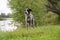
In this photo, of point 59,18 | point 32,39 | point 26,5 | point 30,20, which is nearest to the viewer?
point 32,39

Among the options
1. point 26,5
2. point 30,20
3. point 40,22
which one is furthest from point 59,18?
point 30,20

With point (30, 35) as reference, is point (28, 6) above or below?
above

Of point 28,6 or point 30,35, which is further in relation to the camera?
point 28,6

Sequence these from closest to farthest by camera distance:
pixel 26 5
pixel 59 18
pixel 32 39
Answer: pixel 32 39
pixel 26 5
pixel 59 18

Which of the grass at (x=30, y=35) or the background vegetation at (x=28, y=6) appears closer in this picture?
the grass at (x=30, y=35)

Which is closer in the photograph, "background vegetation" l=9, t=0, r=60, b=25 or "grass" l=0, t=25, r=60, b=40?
"grass" l=0, t=25, r=60, b=40

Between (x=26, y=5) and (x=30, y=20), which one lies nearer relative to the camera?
(x=30, y=20)

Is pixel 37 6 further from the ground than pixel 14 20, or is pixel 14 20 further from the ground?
pixel 37 6

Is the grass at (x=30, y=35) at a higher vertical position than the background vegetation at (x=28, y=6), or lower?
lower

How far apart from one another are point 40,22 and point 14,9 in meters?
2.83

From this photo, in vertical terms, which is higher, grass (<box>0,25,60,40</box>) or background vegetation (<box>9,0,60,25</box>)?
background vegetation (<box>9,0,60,25</box>)

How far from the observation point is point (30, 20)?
12898 mm

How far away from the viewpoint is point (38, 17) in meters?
21.6

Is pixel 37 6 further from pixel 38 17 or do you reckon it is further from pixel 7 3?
pixel 7 3
